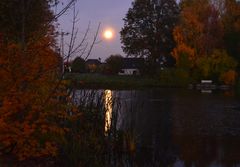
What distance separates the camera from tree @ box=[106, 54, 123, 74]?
86.0 metres

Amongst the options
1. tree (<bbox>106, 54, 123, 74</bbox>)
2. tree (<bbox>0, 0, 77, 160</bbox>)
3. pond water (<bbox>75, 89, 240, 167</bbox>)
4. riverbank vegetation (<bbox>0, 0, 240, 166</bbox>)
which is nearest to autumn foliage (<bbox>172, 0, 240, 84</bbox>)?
tree (<bbox>106, 54, 123, 74</bbox>)

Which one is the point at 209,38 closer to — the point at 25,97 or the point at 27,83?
the point at 27,83

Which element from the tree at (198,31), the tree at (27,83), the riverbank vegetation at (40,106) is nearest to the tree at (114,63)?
the tree at (198,31)

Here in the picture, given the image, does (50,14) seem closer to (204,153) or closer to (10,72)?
(10,72)

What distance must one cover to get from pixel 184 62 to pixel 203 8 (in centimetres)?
767

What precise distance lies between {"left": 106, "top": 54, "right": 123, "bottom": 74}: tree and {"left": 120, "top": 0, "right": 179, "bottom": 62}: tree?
17.2ft

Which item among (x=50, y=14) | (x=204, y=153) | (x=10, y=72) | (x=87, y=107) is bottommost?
(x=204, y=153)

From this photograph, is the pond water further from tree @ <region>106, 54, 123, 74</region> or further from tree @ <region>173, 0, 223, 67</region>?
tree @ <region>106, 54, 123, 74</region>

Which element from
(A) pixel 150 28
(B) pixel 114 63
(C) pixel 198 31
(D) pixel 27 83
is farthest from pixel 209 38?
(D) pixel 27 83

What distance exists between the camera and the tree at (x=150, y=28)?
7650cm

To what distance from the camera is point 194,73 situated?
6700cm

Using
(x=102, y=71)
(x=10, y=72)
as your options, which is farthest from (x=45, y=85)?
(x=102, y=71)

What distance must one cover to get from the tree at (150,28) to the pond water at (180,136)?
147ft

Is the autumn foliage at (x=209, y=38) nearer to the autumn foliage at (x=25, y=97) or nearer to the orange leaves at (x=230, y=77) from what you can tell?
the orange leaves at (x=230, y=77)
